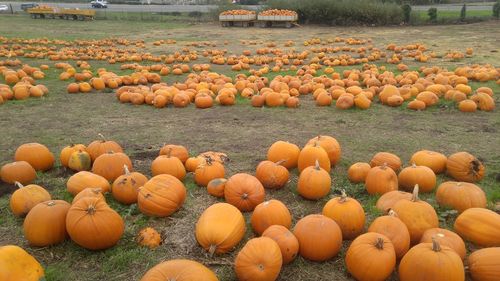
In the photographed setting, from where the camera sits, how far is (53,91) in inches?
447

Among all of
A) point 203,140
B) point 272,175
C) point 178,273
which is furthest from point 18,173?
point 178,273

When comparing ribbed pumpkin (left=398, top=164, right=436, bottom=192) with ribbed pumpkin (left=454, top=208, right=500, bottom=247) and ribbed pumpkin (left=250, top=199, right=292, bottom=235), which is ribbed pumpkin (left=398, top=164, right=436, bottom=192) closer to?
ribbed pumpkin (left=454, top=208, right=500, bottom=247)

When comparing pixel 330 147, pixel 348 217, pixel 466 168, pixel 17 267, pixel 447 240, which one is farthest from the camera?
pixel 330 147

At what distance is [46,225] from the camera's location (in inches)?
157

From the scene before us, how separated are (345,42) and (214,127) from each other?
52.3 feet

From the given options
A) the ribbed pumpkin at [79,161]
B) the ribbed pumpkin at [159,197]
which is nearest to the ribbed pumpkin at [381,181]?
the ribbed pumpkin at [159,197]

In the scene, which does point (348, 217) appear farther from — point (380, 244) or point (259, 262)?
point (259, 262)

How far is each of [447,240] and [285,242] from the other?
4.79ft

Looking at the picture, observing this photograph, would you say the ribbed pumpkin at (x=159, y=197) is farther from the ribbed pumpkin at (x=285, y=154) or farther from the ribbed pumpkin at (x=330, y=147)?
the ribbed pumpkin at (x=330, y=147)

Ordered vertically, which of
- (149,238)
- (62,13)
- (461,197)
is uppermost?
(62,13)

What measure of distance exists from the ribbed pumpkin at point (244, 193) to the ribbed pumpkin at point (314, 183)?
0.58 metres

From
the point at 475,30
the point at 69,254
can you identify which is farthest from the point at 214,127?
the point at 475,30

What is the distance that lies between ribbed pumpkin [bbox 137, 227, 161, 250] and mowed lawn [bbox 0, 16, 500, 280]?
63mm

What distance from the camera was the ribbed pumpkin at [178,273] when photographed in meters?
3.04
